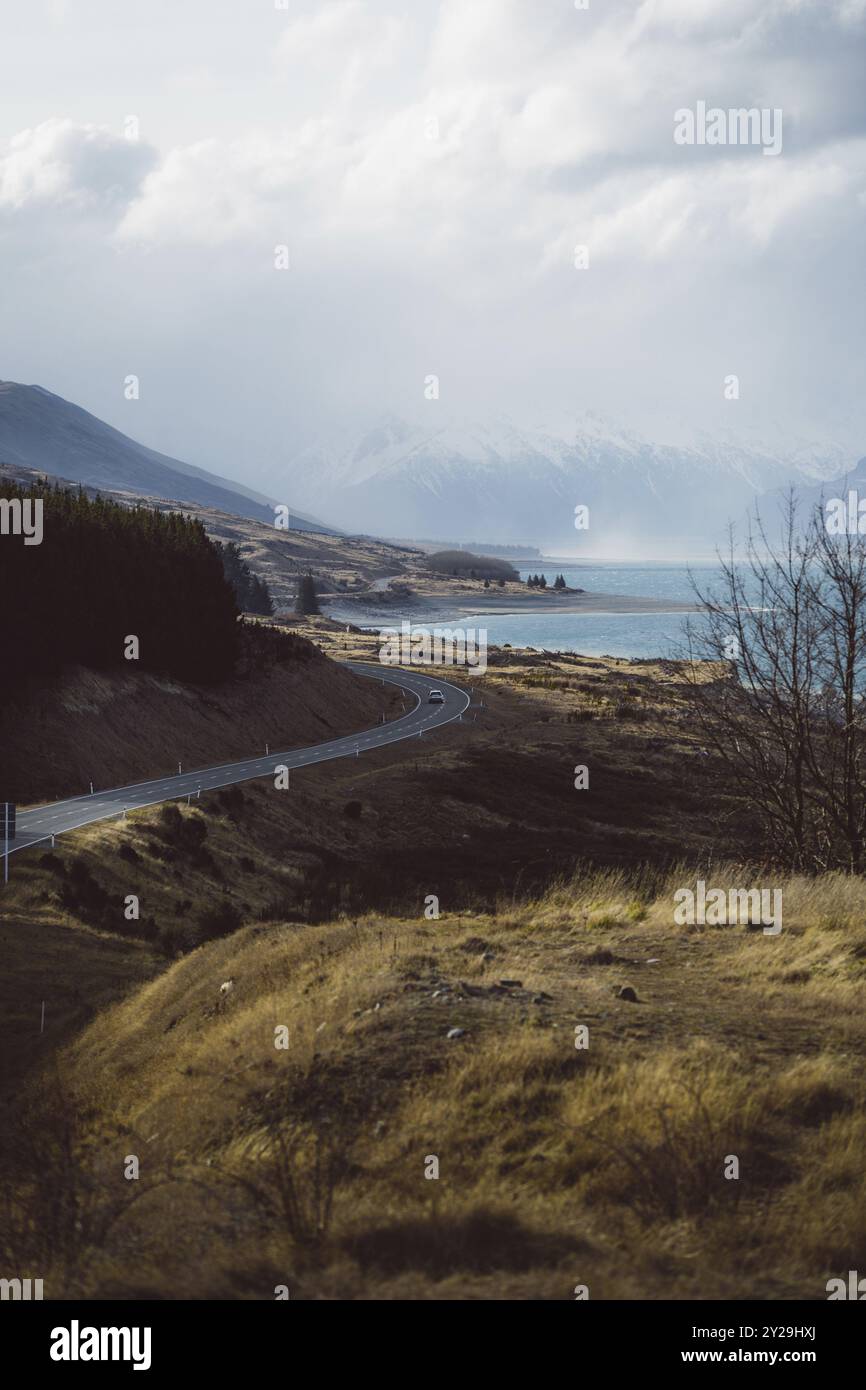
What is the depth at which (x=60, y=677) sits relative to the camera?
55500 millimetres

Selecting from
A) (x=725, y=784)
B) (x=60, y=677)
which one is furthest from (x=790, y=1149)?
(x=60, y=677)

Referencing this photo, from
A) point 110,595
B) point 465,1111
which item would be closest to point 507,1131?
point 465,1111

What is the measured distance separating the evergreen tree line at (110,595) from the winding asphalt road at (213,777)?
364 inches

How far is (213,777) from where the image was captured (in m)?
52.6

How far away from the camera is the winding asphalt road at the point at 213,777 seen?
40641 millimetres

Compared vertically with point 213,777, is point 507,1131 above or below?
above

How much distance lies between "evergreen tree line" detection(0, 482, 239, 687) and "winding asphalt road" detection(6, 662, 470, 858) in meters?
9.25

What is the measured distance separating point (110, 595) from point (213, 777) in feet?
48.8

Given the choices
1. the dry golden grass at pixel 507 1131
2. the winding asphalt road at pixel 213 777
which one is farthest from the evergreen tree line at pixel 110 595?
the dry golden grass at pixel 507 1131

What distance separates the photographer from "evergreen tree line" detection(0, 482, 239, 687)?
54.9 metres

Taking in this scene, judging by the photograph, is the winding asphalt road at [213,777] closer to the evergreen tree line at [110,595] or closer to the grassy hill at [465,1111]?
the evergreen tree line at [110,595]

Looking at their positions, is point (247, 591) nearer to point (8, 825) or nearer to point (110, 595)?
→ point (110, 595)
